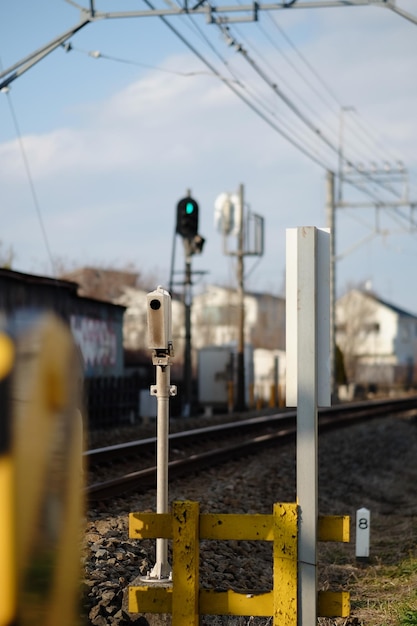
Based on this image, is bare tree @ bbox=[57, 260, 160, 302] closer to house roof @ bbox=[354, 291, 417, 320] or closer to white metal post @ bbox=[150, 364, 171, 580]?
house roof @ bbox=[354, 291, 417, 320]

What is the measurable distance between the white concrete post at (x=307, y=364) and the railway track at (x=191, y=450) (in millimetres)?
5566

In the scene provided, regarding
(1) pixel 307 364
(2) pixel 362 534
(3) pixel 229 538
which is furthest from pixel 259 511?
(1) pixel 307 364

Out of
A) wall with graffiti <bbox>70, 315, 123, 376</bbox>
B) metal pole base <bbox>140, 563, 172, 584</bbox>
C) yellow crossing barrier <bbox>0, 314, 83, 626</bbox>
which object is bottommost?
metal pole base <bbox>140, 563, 172, 584</bbox>

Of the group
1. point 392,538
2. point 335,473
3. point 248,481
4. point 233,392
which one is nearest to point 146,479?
point 248,481

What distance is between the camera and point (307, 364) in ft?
17.3

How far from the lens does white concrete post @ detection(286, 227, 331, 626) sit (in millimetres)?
5176

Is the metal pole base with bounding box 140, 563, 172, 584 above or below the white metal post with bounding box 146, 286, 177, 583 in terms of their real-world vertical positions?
below

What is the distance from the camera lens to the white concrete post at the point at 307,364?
17.0 feet

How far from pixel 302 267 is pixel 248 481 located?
341 inches

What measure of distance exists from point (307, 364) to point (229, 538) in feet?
3.24

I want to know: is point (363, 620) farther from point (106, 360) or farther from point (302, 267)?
point (106, 360)

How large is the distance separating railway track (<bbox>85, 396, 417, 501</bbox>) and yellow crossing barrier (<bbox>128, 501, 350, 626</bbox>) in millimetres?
5186

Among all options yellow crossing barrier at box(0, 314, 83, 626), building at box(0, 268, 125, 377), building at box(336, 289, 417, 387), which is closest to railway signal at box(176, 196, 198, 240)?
building at box(0, 268, 125, 377)

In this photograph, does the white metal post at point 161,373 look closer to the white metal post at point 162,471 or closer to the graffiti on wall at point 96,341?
the white metal post at point 162,471
